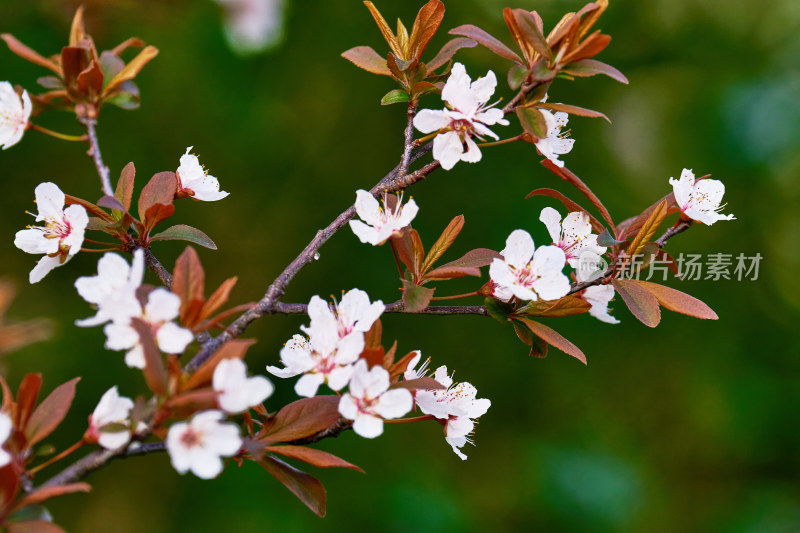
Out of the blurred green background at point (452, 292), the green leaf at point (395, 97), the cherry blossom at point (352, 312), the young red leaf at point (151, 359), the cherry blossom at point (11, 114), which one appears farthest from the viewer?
the blurred green background at point (452, 292)

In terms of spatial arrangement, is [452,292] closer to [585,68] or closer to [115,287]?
[585,68]

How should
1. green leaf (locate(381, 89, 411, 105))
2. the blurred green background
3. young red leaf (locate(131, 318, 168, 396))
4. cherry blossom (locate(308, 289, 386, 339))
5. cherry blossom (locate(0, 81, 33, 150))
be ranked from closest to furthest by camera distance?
young red leaf (locate(131, 318, 168, 396)) < cherry blossom (locate(308, 289, 386, 339)) < green leaf (locate(381, 89, 411, 105)) < cherry blossom (locate(0, 81, 33, 150)) < the blurred green background

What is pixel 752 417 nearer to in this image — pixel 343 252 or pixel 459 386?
pixel 343 252

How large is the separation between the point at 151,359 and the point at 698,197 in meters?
0.57

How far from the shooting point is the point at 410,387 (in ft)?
1.97

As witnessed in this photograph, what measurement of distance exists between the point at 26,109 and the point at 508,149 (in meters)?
1.55

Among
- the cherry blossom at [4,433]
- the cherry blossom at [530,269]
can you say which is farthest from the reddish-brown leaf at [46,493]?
the cherry blossom at [530,269]

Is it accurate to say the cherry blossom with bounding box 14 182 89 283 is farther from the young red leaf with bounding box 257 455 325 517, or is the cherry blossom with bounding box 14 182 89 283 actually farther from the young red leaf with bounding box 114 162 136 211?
the young red leaf with bounding box 257 455 325 517

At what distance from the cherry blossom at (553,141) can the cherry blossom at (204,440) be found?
1.24 feet

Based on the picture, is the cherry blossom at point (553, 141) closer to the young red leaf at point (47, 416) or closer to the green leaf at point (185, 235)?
the green leaf at point (185, 235)

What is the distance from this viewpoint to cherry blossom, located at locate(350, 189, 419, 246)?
62 cm

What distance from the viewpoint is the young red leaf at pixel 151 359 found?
0.48 m

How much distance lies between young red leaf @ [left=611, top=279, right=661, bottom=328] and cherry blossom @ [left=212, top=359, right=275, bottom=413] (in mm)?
377

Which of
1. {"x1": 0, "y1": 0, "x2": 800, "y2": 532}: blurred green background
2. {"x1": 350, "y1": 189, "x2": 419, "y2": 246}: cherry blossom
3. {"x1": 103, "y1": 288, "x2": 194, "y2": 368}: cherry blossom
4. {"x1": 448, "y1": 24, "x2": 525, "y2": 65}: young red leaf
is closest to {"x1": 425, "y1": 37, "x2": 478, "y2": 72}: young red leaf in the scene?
{"x1": 448, "y1": 24, "x2": 525, "y2": 65}: young red leaf
